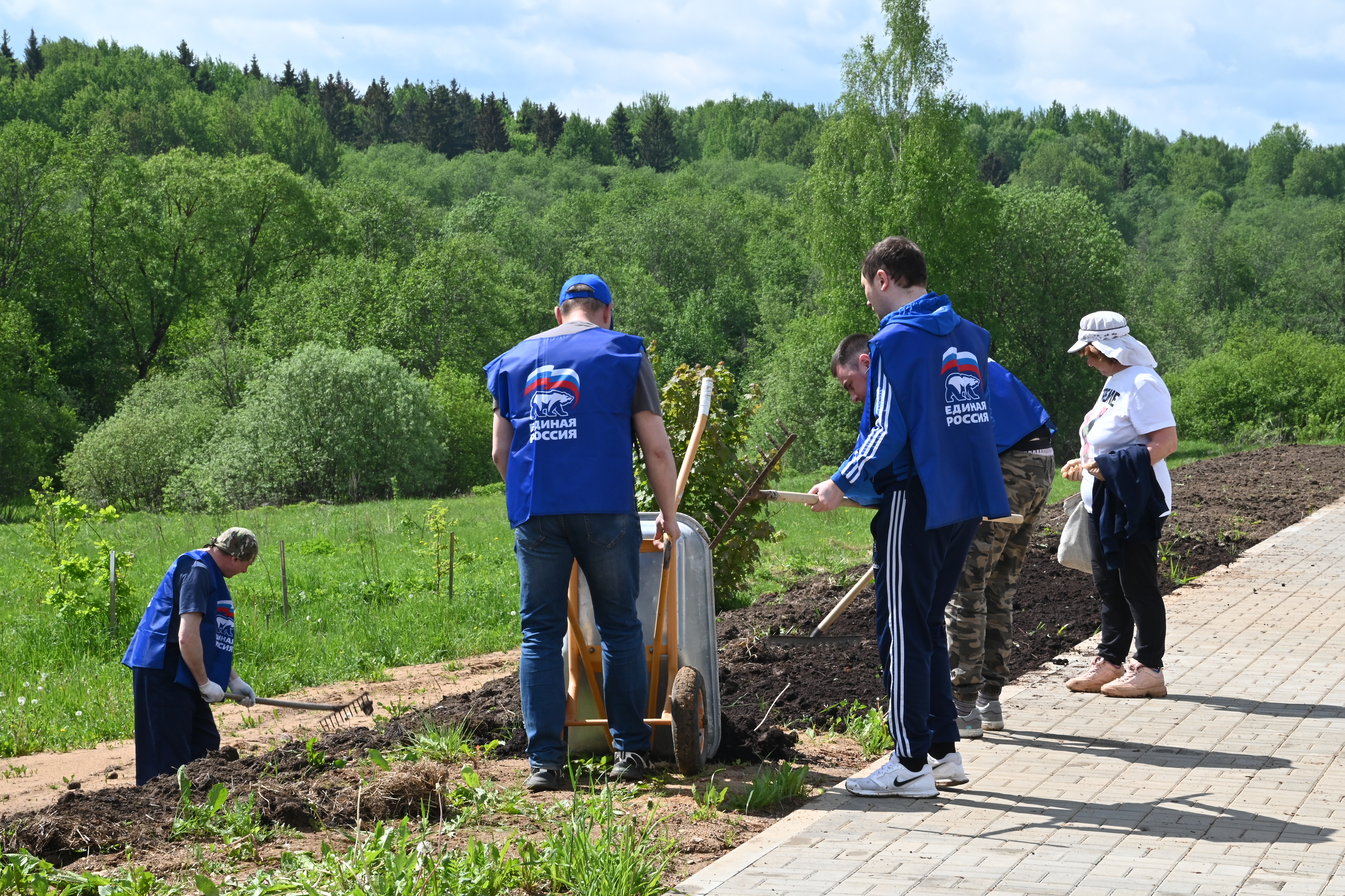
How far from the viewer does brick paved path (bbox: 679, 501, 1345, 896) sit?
11.8ft

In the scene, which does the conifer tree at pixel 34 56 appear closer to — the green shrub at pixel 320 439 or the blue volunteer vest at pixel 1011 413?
the green shrub at pixel 320 439

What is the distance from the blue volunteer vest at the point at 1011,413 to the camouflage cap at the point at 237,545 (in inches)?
142

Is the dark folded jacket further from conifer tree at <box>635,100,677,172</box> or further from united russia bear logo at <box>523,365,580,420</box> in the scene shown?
conifer tree at <box>635,100,677,172</box>

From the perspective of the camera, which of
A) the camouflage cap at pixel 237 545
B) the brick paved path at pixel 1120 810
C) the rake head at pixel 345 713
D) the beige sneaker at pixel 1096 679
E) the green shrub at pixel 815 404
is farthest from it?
the green shrub at pixel 815 404

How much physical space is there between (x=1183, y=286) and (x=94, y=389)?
60046mm

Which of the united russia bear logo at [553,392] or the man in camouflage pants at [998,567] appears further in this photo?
the man in camouflage pants at [998,567]

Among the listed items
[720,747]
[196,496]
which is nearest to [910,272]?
[720,747]

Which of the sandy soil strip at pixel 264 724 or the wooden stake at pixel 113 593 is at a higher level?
the wooden stake at pixel 113 593

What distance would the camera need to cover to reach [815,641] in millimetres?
6754

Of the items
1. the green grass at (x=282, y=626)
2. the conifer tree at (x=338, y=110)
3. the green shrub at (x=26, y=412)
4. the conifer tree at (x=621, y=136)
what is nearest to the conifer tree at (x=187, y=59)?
the conifer tree at (x=338, y=110)

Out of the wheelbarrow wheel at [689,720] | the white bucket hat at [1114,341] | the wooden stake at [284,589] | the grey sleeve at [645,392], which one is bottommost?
the wooden stake at [284,589]

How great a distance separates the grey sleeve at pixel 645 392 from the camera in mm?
4781

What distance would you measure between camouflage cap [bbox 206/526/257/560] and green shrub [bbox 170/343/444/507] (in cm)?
2502

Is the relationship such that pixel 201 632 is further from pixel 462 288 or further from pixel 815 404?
pixel 462 288
